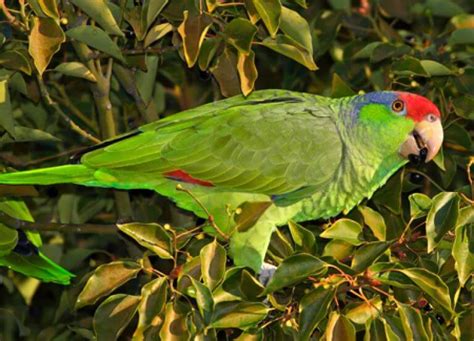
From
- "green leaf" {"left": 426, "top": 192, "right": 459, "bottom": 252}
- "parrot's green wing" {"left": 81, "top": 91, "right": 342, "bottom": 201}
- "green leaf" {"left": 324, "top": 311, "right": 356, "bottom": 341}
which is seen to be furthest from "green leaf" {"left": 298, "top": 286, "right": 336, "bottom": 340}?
"parrot's green wing" {"left": 81, "top": 91, "right": 342, "bottom": 201}

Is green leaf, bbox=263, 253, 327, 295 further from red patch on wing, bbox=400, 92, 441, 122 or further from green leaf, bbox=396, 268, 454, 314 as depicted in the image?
red patch on wing, bbox=400, 92, 441, 122

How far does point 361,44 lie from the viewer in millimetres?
3383

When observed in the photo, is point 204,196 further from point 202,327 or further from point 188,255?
point 202,327

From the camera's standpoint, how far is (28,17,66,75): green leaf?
96.2 inches

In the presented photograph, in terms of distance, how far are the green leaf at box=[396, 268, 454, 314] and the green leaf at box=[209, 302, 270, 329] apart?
0.33 metres

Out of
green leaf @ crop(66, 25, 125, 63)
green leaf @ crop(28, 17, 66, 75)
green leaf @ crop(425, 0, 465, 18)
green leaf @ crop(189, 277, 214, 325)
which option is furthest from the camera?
green leaf @ crop(425, 0, 465, 18)

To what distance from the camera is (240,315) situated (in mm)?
2176

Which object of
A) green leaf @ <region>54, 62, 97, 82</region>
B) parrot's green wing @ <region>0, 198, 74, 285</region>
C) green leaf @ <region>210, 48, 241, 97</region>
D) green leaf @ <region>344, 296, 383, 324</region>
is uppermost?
green leaf @ <region>54, 62, 97, 82</region>

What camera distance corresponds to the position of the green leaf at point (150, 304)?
2164mm

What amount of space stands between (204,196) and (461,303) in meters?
0.84

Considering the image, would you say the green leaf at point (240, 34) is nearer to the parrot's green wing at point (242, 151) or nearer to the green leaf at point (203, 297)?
the parrot's green wing at point (242, 151)

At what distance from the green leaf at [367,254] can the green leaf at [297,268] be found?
0.10 meters

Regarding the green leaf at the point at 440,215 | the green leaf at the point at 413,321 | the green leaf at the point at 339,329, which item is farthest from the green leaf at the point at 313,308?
the green leaf at the point at 440,215

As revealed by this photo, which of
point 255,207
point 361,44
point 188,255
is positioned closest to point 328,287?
point 255,207
